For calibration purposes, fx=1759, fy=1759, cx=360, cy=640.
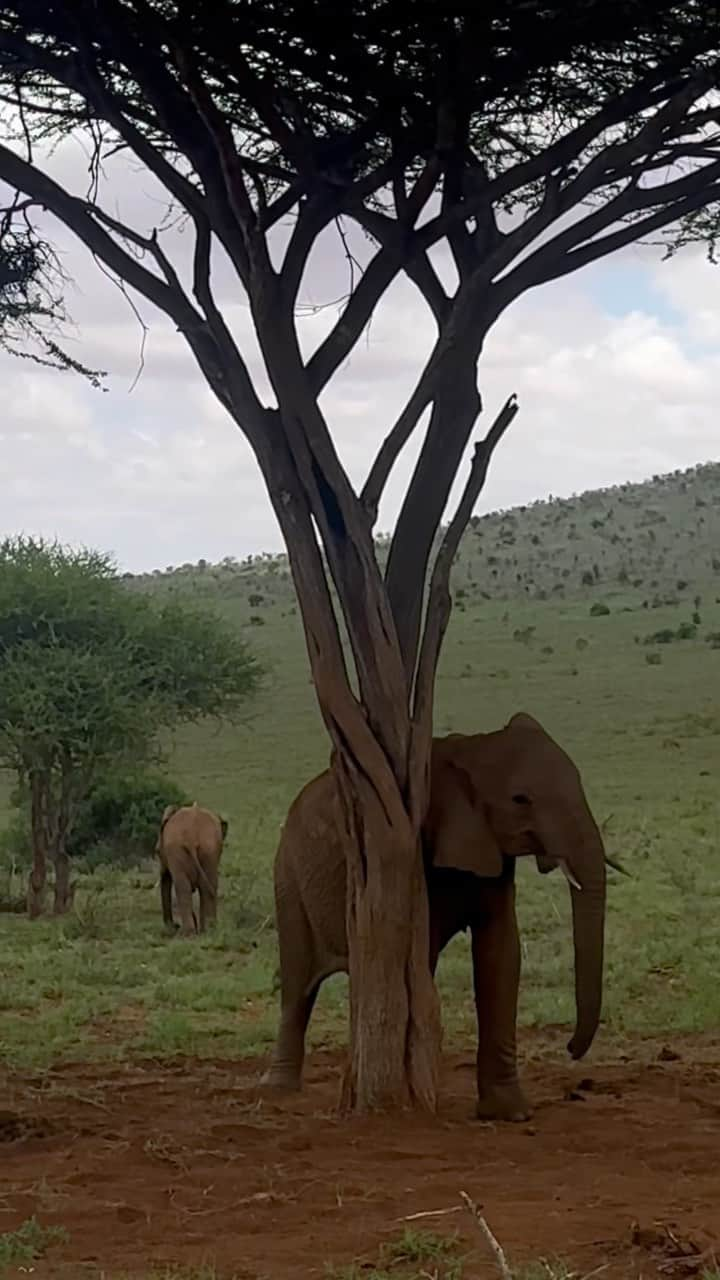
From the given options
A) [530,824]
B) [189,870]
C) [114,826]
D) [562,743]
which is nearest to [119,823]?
[114,826]

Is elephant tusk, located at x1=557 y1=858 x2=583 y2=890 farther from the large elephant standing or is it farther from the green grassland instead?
the green grassland

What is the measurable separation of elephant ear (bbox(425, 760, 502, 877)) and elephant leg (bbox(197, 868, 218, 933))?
29.0 ft

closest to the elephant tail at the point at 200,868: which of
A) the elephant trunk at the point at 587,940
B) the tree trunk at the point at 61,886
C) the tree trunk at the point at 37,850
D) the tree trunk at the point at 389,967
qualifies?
the tree trunk at the point at 61,886

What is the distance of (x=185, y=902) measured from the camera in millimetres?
16094

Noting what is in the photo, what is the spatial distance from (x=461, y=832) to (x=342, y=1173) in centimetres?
180

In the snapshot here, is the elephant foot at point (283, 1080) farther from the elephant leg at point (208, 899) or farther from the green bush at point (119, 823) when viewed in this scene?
the green bush at point (119, 823)

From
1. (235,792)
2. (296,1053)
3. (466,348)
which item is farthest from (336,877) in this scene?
(235,792)

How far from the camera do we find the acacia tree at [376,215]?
7320mm

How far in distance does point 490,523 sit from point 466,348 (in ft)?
181

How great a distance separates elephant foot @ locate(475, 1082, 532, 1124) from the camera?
757 cm

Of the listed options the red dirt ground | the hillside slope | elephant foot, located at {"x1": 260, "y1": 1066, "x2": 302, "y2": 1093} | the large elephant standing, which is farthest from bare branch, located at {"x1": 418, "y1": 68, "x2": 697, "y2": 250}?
the hillside slope

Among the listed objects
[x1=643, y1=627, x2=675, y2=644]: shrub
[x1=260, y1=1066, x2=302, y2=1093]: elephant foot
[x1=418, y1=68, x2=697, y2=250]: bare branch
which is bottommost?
[x1=260, y1=1066, x2=302, y2=1093]: elephant foot

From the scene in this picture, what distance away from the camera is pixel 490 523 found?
206ft

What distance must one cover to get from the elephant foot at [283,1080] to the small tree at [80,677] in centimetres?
877
